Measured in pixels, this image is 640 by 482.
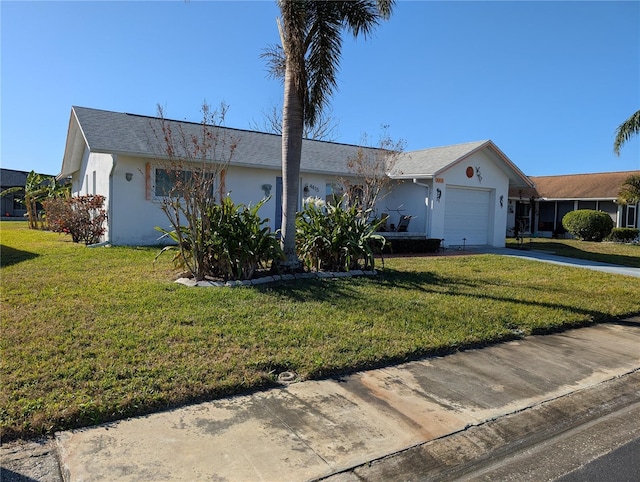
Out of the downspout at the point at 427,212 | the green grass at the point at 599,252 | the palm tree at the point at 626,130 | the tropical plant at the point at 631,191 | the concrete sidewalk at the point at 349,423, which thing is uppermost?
the palm tree at the point at 626,130

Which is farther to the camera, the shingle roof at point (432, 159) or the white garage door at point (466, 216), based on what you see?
the white garage door at point (466, 216)

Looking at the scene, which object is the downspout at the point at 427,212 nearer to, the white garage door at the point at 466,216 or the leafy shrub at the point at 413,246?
the white garage door at the point at 466,216

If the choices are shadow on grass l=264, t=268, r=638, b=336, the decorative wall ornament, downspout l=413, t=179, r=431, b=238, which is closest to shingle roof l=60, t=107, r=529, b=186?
downspout l=413, t=179, r=431, b=238

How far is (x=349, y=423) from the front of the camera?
392cm

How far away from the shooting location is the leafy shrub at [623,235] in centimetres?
2422

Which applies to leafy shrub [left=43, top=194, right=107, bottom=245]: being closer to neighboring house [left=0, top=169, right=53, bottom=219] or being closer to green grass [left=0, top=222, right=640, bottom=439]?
green grass [left=0, top=222, right=640, bottom=439]

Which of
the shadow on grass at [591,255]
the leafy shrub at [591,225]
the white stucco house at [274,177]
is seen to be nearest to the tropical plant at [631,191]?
the leafy shrub at [591,225]

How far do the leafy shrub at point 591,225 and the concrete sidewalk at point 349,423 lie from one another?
2088 centimetres

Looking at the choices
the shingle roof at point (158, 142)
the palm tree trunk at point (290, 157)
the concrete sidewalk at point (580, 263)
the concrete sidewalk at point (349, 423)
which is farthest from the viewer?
the shingle roof at point (158, 142)

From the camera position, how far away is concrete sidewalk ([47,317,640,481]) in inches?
127

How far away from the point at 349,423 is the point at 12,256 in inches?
414

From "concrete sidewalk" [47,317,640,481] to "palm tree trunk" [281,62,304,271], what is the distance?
4.45m

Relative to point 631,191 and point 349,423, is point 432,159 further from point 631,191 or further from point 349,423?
point 349,423

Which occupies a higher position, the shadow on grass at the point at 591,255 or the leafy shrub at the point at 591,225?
the leafy shrub at the point at 591,225
